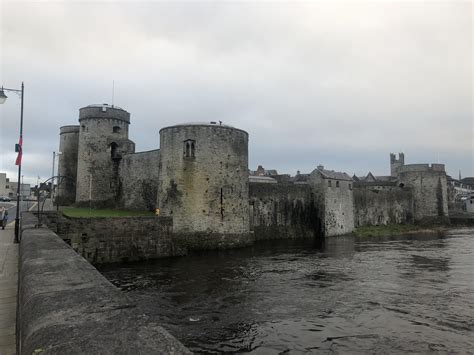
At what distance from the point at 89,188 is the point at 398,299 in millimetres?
25964

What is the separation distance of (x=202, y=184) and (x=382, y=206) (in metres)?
25.5

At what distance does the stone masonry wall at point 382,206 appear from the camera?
38.8 m

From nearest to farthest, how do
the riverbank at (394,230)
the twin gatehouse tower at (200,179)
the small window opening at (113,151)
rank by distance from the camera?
the twin gatehouse tower at (200,179)
the small window opening at (113,151)
the riverbank at (394,230)

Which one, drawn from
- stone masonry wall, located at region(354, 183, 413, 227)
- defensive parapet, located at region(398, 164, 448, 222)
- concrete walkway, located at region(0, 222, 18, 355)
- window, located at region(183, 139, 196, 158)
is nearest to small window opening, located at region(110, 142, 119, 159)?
window, located at region(183, 139, 196, 158)

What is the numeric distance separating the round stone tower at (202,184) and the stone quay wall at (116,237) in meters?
2.11

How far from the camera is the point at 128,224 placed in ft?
61.5

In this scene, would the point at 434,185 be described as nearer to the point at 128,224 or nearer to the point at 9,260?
the point at 128,224

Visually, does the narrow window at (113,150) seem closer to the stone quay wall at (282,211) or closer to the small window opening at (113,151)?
the small window opening at (113,151)

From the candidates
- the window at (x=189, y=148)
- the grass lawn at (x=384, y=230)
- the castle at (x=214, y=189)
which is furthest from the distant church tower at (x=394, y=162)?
the window at (x=189, y=148)

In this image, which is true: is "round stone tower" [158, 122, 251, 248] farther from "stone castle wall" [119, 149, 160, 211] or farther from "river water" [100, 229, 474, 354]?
"stone castle wall" [119, 149, 160, 211]

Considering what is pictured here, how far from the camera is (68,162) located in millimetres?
34938

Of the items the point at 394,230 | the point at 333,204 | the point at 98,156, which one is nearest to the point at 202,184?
the point at 98,156

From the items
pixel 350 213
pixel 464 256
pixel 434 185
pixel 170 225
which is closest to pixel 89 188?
pixel 170 225

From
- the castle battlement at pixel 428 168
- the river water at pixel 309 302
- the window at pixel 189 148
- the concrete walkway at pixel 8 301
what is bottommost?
the river water at pixel 309 302
